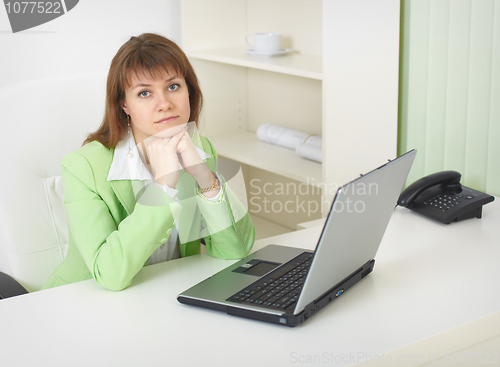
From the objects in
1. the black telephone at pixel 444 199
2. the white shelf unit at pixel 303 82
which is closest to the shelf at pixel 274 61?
the white shelf unit at pixel 303 82

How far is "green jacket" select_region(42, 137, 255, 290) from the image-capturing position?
1.01m

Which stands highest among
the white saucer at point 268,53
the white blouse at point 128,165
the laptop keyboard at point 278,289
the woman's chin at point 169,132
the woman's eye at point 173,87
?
the white saucer at point 268,53

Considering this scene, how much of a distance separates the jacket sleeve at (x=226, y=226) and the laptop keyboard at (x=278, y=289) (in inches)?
5.6

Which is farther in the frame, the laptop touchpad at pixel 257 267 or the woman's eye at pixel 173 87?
the woman's eye at pixel 173 87

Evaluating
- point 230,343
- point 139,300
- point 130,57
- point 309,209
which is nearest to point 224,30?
point 309,209

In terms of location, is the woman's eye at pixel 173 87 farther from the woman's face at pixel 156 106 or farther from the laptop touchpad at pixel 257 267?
the laptop touchpad at pixel 257 267

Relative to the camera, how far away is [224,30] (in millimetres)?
2348

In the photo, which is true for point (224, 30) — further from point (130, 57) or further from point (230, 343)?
point (230, 343)

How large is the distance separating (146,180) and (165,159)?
98 mm

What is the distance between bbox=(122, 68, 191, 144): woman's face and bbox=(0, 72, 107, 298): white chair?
189 mm

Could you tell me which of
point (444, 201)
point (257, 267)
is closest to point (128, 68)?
point (257, 267)

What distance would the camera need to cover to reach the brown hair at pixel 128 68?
1.18 m

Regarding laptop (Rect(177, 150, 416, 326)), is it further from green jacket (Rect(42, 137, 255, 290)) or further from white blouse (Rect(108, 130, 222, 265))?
white blouse (Rect(108, 130, 222, 265))

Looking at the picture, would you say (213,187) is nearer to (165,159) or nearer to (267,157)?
(165,159)
